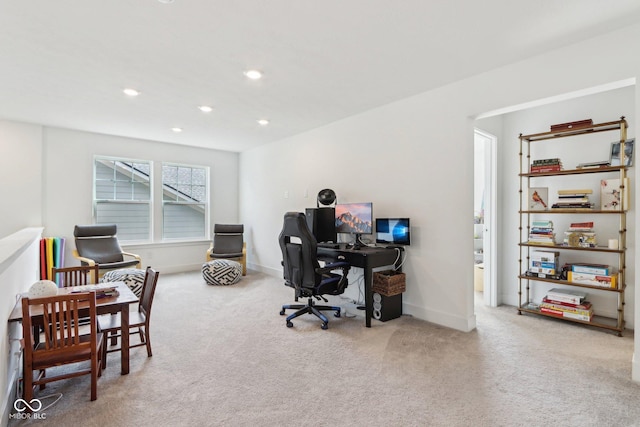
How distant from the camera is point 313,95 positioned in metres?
3.58

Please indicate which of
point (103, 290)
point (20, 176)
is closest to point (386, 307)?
point (103, 290)

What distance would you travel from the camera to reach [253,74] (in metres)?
3.03

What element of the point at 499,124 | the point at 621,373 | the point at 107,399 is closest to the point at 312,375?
the point at 107,399

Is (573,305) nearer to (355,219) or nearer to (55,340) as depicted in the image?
(355,219)

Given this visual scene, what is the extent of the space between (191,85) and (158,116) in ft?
4.52

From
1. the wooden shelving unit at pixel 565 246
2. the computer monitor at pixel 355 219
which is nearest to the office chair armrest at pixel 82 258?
the computer monitor at pixel 355 219

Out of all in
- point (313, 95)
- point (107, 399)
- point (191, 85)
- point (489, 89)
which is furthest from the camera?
point (313, 95)

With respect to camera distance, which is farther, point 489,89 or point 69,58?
point 489,89

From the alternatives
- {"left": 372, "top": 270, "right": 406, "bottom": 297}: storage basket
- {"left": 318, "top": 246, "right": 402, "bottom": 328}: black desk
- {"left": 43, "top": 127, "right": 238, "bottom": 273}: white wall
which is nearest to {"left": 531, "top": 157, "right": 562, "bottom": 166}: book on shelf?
{"left": 318, "top": 246, "right": 402, "bottom": 328}: black desk

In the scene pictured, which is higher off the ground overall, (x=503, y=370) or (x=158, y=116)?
(x=158, y=116)

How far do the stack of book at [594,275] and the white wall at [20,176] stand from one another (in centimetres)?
702

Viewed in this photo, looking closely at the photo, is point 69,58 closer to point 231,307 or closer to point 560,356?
point 231,307

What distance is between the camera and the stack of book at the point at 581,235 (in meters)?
3.27

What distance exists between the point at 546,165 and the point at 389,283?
2124 millimetres
